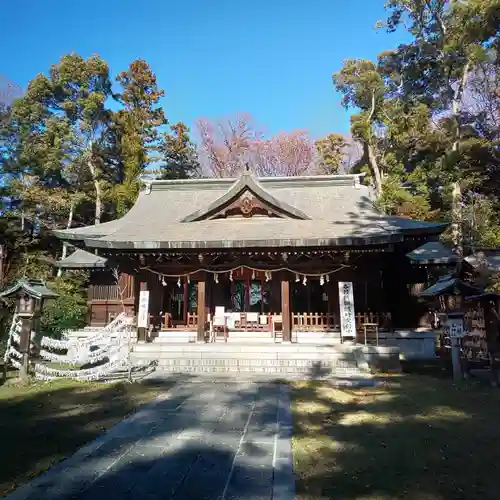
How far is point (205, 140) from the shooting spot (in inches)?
1352

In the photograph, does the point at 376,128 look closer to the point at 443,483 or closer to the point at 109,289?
the point at 109,289

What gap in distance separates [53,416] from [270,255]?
326 inches

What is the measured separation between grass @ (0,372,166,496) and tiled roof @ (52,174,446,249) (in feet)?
17.5

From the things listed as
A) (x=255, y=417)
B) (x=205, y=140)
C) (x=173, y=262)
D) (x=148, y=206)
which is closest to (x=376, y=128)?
(x=205, y=140)

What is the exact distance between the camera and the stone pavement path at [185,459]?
12.0 feet

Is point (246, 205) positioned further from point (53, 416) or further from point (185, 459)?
point (185, 459)

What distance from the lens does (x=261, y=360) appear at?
34.6ft

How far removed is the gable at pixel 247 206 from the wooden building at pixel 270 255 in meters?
0.04

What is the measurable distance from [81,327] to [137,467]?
50.4 feet

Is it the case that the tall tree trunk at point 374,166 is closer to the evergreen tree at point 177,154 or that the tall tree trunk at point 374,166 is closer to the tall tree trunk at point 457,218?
the tall tree trunk at point 457,218

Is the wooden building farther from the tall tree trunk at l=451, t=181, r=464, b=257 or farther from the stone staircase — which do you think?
the tall tree trunk at l=451, t=181, r=464, b=257

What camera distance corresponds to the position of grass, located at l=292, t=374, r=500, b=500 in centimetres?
371

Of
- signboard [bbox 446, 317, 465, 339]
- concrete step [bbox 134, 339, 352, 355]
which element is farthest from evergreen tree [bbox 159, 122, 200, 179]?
signboard [bbox 446, 317, 465, 339]

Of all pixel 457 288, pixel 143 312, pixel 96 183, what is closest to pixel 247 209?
pixel 143 312
